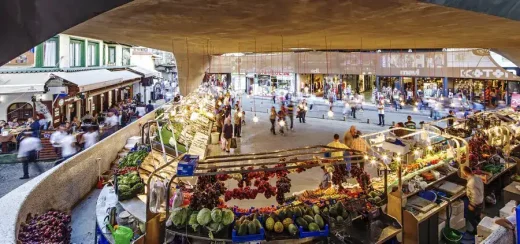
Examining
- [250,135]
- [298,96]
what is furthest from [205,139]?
[298,96]

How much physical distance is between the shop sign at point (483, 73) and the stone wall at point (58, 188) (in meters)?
18.0

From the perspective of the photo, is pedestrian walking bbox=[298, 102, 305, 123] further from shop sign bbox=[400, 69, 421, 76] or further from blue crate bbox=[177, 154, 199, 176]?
blue crate bbox=[177, 154, 199, 176]

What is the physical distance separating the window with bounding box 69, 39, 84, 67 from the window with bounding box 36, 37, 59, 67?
1269mm

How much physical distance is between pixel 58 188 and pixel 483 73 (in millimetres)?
20116

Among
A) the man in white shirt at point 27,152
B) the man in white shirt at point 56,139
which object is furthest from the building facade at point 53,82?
the man in white shirt at point 27,152

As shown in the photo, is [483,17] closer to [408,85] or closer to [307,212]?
[307,212]

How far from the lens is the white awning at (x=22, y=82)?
13905mm

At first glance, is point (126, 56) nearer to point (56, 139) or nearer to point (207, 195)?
point (56, 139)

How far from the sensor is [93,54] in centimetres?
2308

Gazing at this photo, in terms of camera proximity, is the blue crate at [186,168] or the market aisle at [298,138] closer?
the blue crate at [186,168]

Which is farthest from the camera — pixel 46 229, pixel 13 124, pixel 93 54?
pixel 93 54

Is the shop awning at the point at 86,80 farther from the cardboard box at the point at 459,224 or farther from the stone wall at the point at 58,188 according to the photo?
the cardboard box at the point at 459,224

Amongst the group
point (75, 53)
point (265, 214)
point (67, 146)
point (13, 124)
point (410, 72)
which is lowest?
point (265, 214)

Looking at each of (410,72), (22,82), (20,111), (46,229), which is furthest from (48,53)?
(410,72)
